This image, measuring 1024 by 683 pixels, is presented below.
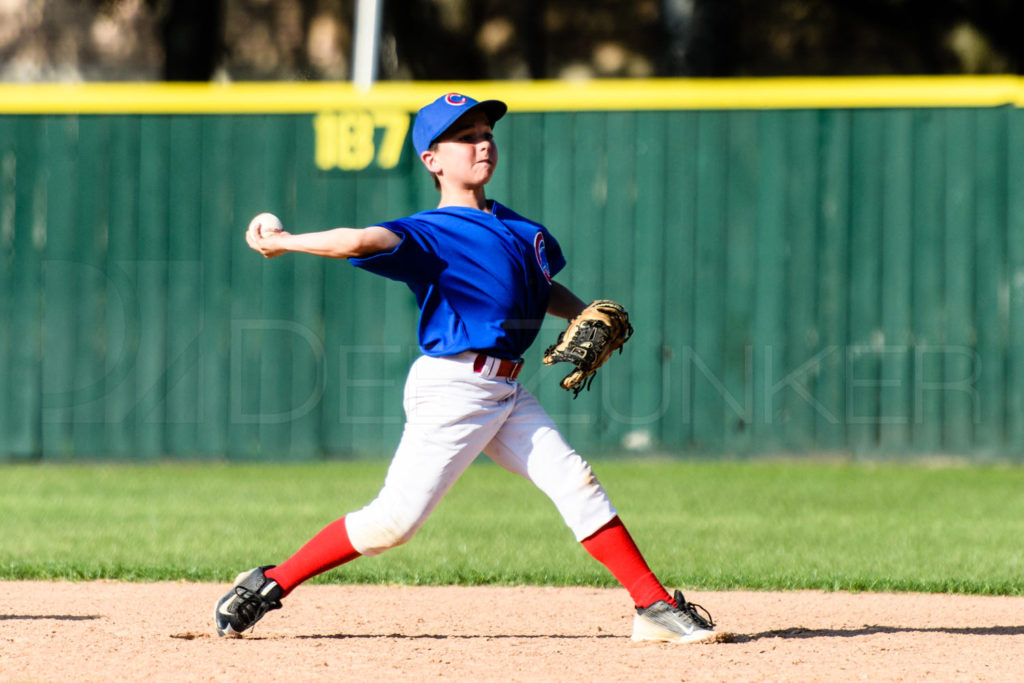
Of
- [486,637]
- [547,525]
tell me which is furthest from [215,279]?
[486,637]

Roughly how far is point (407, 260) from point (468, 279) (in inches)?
8.2

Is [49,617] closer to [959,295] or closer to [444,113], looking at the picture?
[444,113]

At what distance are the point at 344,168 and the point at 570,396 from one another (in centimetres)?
229

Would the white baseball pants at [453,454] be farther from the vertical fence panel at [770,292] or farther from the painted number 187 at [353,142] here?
the painted number 187 at [353,142]

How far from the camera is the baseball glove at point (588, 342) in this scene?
14.0 ft

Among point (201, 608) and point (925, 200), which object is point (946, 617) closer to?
point (201, 608)

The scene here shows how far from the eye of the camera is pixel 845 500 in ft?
27.1

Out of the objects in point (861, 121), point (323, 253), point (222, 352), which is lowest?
point (222, 352)

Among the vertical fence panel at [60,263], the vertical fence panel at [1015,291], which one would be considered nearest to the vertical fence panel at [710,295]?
the vertical fence panel at [1015,291]

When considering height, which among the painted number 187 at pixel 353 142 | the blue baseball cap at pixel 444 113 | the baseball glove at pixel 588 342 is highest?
the painted number 187 at pixel 353 142

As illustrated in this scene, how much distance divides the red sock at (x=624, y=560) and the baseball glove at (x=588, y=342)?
44 centimetres

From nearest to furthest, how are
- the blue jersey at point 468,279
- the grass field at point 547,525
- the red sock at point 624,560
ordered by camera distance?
1. the blue jersey at point 468,279
2. the red sock at point 624,560
3. the grass field at point 547,525

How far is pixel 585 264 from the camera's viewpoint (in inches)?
386

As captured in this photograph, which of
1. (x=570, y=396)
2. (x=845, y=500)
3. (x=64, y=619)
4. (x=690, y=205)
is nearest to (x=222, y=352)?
(x=570, y=396)
